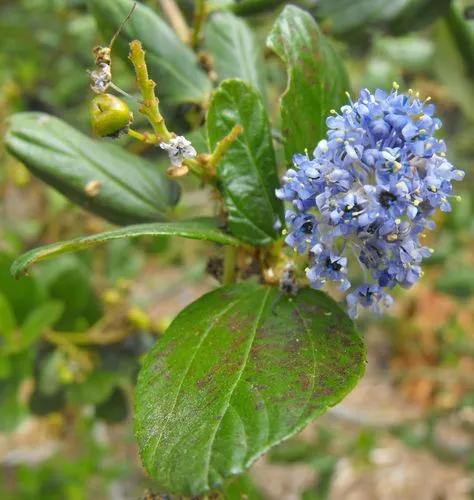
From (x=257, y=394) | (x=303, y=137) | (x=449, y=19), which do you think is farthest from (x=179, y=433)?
(x=449, y=19)

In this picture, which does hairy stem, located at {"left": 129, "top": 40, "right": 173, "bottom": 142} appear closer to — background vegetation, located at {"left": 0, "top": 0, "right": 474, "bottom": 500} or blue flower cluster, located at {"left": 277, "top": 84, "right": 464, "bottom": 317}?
blue flower cluster, located at {"left": 277, "top": 84, "right": 464, "bottom": 317}

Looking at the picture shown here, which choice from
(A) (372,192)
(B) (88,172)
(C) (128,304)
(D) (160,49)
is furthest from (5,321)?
(A) (372,192)

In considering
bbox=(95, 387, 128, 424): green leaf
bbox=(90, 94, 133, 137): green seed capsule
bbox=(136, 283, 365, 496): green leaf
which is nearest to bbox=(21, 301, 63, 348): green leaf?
bbox=(95, 387, 128, 424): green leaf

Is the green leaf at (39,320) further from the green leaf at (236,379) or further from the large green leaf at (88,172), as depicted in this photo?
the green leaf at (236,379)

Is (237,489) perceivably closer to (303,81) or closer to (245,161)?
(245,161)

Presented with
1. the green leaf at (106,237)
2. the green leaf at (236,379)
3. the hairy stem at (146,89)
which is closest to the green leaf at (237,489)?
the green leaf at (236,379)
